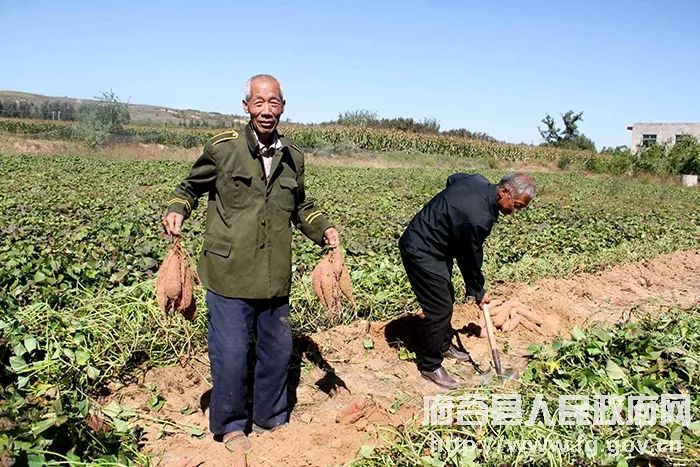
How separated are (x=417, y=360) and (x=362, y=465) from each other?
1.81 metres

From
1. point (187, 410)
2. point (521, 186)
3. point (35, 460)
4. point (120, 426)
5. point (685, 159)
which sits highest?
point (685, 159)

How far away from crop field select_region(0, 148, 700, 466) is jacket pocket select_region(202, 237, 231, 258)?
101cm

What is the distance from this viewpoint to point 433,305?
4.30 metres

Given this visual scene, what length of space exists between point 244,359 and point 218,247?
65 cm

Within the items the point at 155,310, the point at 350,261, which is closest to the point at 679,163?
the point at 350,261

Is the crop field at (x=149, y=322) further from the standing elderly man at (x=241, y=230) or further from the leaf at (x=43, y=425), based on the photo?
the standing elderly man at (x=241, y=230)

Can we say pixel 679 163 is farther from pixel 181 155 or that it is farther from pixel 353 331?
pixel 353 331

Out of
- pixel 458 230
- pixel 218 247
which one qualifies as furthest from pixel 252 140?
pixel 458 230

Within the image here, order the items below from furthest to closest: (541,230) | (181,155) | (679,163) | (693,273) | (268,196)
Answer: (679,163) < (181,155) < (541,230) < (693,273) < (268,196)

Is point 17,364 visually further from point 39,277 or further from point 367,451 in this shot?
point 367,451

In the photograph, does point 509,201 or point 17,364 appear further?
point 509,201

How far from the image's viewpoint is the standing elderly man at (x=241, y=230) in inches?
122

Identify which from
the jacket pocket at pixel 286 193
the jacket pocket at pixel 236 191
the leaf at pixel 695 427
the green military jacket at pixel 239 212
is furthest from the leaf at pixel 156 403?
the leaf at pixel 695 427

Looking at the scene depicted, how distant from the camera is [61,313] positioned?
395 cm
